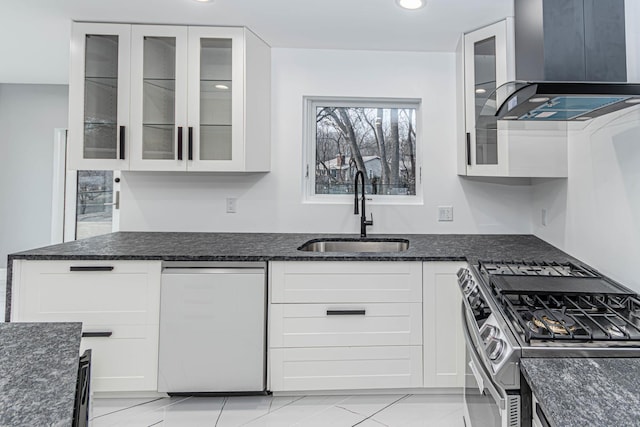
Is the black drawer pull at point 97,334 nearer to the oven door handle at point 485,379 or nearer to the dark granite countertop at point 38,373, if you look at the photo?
the dark granite countertop at point 38,373

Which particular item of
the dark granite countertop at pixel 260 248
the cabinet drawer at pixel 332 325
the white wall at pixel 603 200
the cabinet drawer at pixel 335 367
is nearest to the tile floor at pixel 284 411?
the cabinet drawer at pixel 335 367

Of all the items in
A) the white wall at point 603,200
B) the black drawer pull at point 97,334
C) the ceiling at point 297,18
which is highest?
the ceiling at point 297,18

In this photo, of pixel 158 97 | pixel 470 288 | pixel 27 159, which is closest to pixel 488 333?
pixel 470 288

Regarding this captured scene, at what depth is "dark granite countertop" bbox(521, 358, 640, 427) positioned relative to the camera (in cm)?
68

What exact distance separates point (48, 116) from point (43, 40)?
5.50 feet

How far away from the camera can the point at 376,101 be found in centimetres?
270

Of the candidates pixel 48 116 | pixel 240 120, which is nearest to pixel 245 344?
pixel 240 120

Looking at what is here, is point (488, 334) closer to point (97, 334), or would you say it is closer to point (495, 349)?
point (495, 349)

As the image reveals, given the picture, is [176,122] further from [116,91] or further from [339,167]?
[339,167]

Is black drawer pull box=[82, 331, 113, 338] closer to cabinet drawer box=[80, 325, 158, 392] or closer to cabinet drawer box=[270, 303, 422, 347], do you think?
cabinet drawer box=[80, 325, 158, 392]

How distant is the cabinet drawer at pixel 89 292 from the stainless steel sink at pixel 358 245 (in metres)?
1.08

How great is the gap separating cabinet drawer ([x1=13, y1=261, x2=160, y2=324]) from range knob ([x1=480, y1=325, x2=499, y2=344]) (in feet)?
5.22

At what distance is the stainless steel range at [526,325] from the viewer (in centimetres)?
94

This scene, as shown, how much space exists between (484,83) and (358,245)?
137 cm
